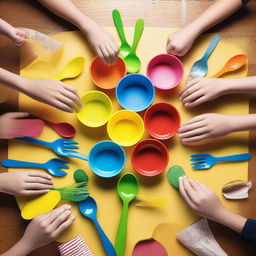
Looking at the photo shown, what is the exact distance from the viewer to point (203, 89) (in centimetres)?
85

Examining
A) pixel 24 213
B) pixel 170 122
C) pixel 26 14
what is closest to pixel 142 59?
pixel 170 122

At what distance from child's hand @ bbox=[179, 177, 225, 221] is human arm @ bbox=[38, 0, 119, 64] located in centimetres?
31

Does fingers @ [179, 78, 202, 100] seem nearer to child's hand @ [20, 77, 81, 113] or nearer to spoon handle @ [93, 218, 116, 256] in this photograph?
child's hand @ [20, 77, 81, 113]

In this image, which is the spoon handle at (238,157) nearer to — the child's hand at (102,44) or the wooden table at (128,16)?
the wooden table at (128,16)

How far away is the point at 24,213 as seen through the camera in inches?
33.3

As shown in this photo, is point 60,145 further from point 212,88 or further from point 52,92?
point 212,88

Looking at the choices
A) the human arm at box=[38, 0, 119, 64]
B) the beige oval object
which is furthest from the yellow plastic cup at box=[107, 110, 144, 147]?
the beige oval object

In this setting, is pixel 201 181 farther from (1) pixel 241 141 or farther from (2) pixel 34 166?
(2) pixel 34 166

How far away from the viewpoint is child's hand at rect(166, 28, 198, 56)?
0.87 metres

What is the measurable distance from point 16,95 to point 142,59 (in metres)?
0.29

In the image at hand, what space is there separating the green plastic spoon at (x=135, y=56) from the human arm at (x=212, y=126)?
0.56 feet

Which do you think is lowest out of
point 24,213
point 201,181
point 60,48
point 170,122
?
point 24,213

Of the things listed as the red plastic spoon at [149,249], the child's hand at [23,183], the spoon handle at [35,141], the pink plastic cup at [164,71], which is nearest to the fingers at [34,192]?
the child's hand at [23,183]

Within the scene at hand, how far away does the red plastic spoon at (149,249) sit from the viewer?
0.86 metres
